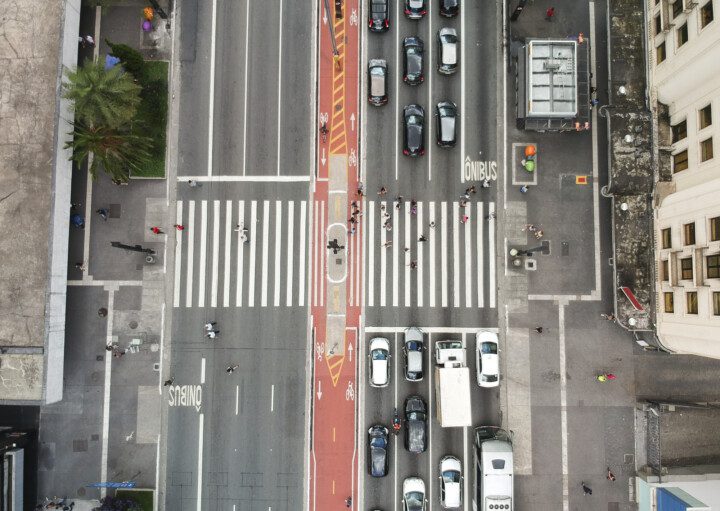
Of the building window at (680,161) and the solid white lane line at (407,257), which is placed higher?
the building window at (680,161)

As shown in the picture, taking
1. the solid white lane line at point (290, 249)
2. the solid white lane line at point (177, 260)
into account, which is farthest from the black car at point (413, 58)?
the solid white lane line at point (177, 260)

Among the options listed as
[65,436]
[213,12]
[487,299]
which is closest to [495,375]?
[487,299]

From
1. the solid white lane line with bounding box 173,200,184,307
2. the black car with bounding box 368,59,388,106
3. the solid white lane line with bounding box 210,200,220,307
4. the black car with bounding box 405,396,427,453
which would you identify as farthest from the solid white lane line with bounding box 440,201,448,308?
the solid white lane line with bounding box 173,200,184,307

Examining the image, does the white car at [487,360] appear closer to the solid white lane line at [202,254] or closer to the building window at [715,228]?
the building window at [715,228]

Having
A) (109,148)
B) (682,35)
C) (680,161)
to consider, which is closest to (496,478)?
(680,161)

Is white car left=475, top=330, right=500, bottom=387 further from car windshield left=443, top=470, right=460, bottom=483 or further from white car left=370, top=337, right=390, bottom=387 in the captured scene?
white car left=370, top=337, right=390, bottom=387

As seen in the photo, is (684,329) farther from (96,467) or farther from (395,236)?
(96,467)
